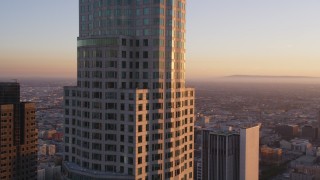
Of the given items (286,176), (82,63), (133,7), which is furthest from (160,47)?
(286,176)

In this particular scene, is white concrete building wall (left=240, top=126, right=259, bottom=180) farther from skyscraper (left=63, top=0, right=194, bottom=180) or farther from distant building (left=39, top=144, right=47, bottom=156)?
distant building (left=39, top=144, right=47, bottom=156)

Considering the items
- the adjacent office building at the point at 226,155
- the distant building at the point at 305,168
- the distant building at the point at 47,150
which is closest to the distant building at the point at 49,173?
the distant building at the point at 47,150

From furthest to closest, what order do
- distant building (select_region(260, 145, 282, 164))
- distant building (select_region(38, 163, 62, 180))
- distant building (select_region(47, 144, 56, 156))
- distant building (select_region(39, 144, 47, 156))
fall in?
1. distant building (select_region(260, 145, 282, 164))
2. distant building (select_region(47, 144, 56, 156))
3. distant building (select_region(39, 144, 47, 156))
4. distant building (select_region(38, 163, 62, 180))

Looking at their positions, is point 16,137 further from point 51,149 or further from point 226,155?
point 51,149

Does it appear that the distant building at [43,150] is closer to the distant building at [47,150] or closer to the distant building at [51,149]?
the distant building at [47,150]

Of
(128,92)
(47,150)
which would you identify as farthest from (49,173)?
(128,92)

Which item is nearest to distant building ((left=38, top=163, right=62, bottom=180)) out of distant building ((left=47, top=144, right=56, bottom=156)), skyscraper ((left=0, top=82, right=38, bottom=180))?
skyscraper ((left=0, top=82, right=38, bottom=180))
